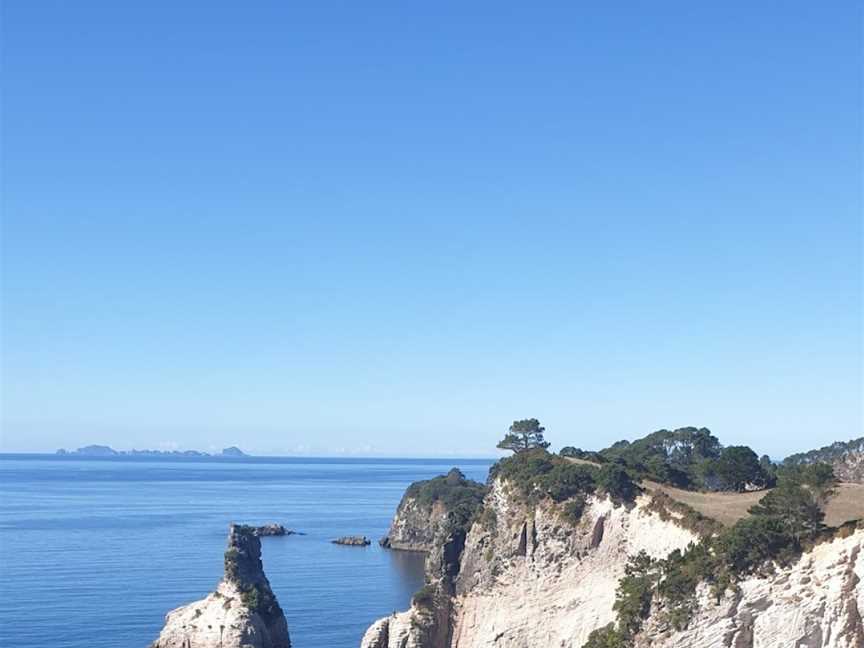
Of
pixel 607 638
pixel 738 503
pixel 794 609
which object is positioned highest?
pixel 738 503

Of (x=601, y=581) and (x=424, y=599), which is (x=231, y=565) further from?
(x=601, y=581)

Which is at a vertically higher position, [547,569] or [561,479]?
[561,479]

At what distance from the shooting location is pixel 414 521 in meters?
140

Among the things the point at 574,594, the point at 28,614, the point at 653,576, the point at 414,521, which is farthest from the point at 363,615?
the point at 414,521

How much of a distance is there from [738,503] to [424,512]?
92.0 meters

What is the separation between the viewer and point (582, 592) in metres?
50.8

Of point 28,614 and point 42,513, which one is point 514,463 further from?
point 42,513

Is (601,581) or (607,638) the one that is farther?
(601,581)

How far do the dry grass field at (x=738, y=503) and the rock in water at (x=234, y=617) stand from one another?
24.7 metres

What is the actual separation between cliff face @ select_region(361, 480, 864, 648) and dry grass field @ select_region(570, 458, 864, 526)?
2.33m

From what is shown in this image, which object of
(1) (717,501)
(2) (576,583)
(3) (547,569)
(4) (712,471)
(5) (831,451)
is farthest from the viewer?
(5) (831,451)

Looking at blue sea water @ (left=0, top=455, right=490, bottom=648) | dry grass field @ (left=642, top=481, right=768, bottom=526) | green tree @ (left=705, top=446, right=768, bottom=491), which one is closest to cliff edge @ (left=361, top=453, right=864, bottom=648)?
dry grass field @ (left=642, top=481, right=768, bottom=526)

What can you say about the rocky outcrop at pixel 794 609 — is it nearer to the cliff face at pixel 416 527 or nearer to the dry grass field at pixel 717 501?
the dry grass field at pixel 717 501

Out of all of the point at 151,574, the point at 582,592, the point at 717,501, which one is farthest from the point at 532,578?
the point at 151,574
